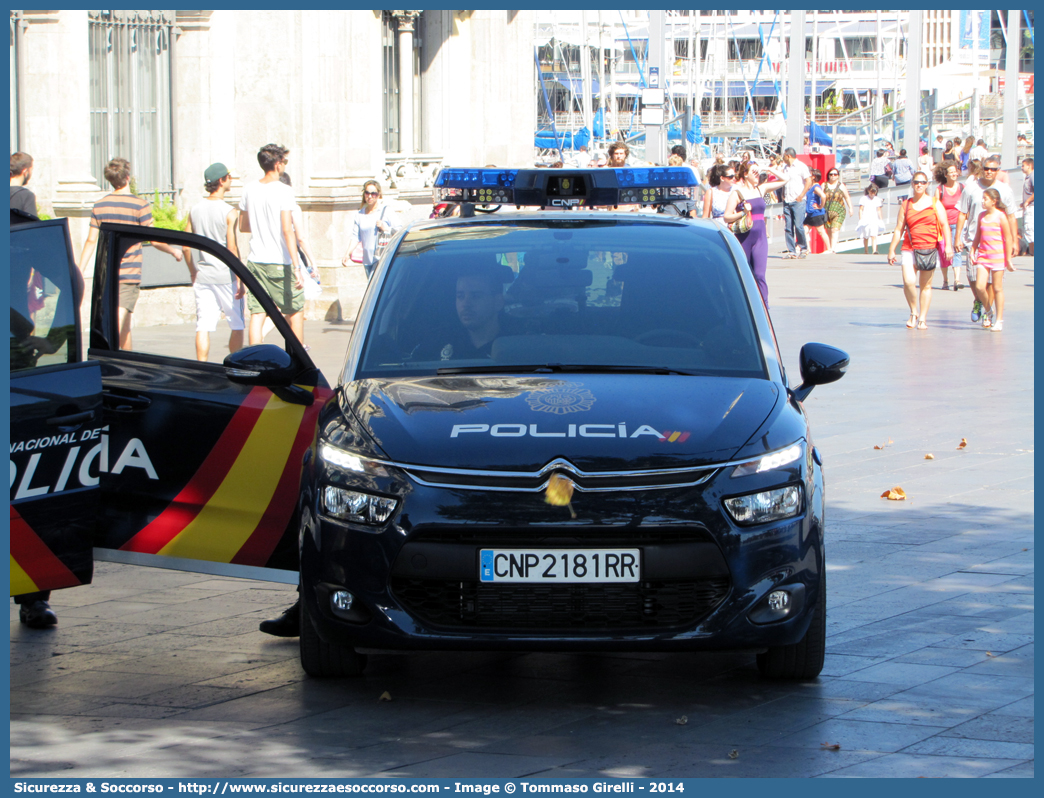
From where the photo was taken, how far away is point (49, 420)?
5.17 meters

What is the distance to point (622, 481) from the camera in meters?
4.78

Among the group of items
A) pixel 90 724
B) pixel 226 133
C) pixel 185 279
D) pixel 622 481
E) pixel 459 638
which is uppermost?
pixel 226 133

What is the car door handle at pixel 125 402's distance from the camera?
5766mm

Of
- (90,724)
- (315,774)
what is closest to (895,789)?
(315,774)

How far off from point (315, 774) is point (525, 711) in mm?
880

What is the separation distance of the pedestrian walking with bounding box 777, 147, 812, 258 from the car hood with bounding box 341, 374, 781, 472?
80.7 feet

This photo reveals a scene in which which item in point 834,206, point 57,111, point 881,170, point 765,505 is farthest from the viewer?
point 881,170

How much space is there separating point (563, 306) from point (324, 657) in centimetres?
159

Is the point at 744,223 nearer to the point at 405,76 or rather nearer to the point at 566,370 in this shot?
the point at 405,76

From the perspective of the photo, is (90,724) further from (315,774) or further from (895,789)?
(895,789)

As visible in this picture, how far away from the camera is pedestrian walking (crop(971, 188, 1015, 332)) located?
666 inches

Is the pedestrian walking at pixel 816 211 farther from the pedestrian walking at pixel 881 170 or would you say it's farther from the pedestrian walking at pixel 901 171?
the pedestrian walking at pixel 881 170

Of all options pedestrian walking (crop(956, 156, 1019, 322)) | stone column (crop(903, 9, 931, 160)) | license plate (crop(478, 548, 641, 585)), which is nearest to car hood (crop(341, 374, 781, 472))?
license plate (crop(478, 548, 641, 585))

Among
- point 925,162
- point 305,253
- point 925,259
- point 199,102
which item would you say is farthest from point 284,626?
point 925,162
